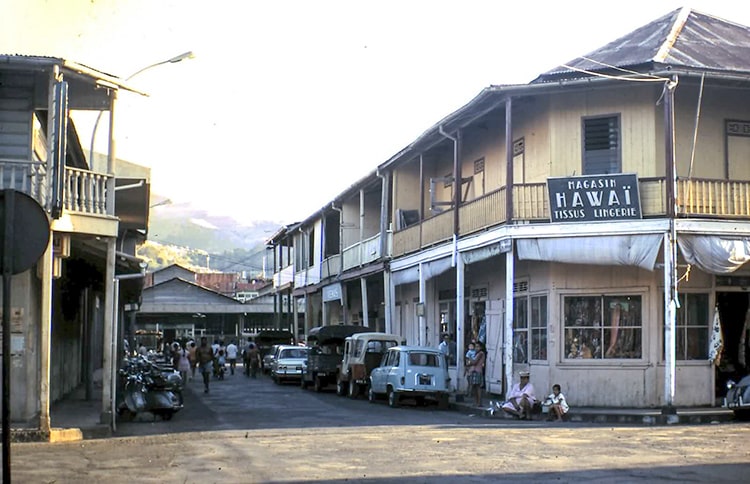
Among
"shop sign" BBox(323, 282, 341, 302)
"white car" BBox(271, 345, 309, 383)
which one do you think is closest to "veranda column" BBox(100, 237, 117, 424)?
"white car" BBox(271, 345, 309, 383)

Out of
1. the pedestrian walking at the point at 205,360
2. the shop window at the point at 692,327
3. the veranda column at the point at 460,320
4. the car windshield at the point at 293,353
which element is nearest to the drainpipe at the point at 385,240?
the car windshield at the point at 293,353

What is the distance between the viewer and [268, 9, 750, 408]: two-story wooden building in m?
21.7

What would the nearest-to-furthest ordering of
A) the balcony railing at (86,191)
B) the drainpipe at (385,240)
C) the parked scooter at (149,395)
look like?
1. the balcony railing at (86,191)
2. the parked scooter at (149,395)
3. the drainpipe at (385,240)

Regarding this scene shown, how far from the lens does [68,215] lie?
18.1 meters

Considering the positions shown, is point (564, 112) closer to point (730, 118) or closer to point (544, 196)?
point (544, 196)

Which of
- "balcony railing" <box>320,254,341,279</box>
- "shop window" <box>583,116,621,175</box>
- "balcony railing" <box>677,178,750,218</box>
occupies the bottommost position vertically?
"balcony railing" <box>320,254,341,279</box>

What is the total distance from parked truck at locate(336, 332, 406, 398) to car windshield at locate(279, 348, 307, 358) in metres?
9.01

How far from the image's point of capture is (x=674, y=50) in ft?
78.5

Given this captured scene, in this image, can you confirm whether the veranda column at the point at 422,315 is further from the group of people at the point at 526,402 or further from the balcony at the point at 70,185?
the balcony at the point at 70,185

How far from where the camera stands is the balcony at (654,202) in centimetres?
2180

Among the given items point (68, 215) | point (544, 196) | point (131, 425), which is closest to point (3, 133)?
point (68, 215)

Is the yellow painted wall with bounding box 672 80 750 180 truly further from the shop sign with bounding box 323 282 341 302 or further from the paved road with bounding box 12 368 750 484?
the shop sign with bounding box 323 282 341 302

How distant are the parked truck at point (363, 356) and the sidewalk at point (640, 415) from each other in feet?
22.6

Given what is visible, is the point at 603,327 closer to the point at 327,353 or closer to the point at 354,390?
the point at 354,390
